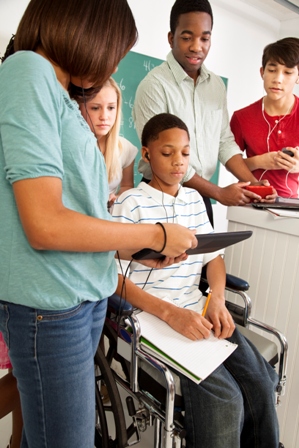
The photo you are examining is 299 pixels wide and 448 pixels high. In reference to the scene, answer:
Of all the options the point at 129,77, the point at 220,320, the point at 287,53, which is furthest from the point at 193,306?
the point at 129,77

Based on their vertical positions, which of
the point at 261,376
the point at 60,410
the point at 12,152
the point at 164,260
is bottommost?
the point at 261,376

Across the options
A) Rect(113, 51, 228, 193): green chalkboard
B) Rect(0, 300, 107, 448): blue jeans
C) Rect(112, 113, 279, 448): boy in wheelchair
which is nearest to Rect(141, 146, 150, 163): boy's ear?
Rect(112, 113, 279, 448): boy in wheelchair

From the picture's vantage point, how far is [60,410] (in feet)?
2.39

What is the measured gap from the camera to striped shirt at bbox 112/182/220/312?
1349mm

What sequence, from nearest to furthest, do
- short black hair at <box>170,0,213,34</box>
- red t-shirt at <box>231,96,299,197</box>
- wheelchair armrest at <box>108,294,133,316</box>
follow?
wheelchair armrest at <box>108,294,133,316</box>, short black hair at <box>170,0,213,34</box>, red t-shirt at <box>231,96,299,197</box>

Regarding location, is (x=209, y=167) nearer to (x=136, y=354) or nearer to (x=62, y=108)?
(x=136, y=354)

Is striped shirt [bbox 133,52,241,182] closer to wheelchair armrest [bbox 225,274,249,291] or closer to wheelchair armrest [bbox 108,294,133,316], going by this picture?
wheelchair armrest [bbox 225,274,249,291]

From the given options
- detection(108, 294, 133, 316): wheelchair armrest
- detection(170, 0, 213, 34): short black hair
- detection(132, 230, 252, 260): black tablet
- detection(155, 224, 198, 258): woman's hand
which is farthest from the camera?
detection(170, 0, 213, 34): short black hair

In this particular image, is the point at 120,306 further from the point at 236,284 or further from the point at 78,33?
the point at 78,33

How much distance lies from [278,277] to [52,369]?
1.06m

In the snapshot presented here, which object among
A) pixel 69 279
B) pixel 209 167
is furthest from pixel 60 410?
pixel 209 167

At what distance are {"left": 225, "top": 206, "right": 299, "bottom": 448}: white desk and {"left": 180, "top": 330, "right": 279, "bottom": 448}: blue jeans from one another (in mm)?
308

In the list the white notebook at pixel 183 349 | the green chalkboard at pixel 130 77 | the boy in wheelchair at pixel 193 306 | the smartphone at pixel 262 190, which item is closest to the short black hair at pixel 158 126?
the boy in wheelchair at pixel 193 306

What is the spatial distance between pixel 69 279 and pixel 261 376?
75cm
